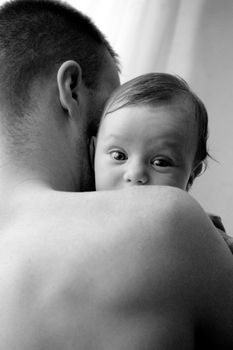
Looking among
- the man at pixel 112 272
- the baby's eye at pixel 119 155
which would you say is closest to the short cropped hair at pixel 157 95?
Result: the baby's eye at pixel 119 155

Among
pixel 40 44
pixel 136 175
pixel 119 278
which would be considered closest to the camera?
pixel 119 278

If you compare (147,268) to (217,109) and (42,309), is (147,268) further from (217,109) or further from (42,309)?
(217,109)

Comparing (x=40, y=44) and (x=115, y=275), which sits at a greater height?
(x=40, y=44)

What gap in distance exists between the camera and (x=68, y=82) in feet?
4.72

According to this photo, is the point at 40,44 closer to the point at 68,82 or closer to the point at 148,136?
the point at 68,82

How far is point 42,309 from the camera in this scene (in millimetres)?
1031

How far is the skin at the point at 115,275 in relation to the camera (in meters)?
1.02

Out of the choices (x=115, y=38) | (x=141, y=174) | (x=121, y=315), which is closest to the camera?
(x=121, y=315)

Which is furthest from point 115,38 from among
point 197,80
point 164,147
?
point 164,147

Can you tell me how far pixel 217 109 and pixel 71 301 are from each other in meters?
1.27

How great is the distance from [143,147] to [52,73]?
0.25 m

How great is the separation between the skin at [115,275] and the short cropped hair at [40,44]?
373 millimetres

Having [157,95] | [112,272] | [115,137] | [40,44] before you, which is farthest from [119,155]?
[112,272]

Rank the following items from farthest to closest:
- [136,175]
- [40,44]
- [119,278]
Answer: [40,44]
[136,175]
[119,278]
